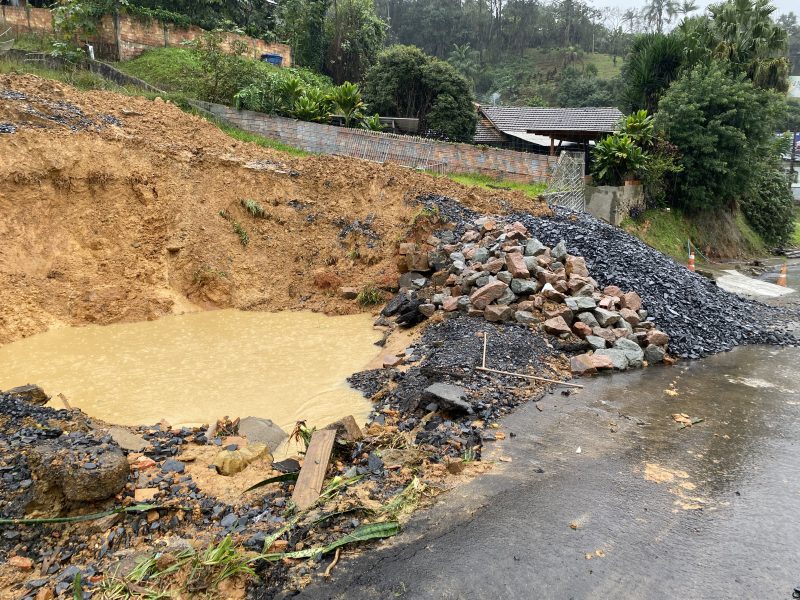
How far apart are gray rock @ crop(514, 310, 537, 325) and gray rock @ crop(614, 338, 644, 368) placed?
142 centimetres

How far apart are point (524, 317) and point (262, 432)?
16.2ft

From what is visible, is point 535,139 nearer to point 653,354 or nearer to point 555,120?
point 555,120

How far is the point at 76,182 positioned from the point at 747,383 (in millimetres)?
13632

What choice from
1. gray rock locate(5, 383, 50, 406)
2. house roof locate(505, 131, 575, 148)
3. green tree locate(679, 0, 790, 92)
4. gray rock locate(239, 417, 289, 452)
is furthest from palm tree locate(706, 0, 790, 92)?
gray rock locate(5, 383, 50, 406)

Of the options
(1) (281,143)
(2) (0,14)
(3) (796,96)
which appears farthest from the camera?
(3) (796,96)

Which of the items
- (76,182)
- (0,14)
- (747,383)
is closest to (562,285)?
(747,383)

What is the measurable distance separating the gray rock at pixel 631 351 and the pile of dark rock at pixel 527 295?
2cm

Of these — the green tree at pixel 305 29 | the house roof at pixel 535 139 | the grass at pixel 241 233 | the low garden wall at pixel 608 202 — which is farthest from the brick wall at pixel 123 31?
the low garden wall at pixel 608 202

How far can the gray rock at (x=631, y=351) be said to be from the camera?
29.5ft

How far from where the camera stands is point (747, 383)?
28.0 ft

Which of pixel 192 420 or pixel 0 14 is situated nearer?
pixel 192 420

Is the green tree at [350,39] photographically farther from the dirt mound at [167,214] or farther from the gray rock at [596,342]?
the gray rock at [596,342]

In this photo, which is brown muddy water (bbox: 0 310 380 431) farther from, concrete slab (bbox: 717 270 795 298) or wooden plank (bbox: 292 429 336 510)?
concrete slab (bbox: 717 270 795 298)

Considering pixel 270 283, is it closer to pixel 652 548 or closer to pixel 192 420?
pixel 192 420
